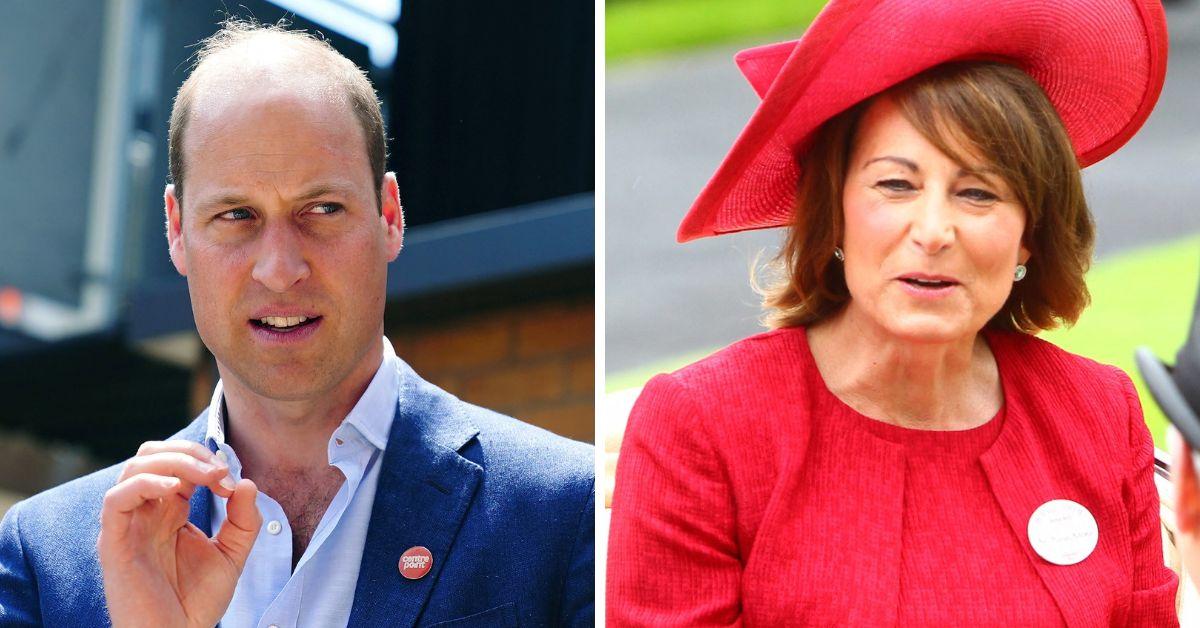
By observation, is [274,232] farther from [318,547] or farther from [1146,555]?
[1146,555]

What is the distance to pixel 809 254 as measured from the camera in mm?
2393

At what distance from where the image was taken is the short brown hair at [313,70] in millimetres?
2271

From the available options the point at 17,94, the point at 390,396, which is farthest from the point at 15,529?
the point at 17,94

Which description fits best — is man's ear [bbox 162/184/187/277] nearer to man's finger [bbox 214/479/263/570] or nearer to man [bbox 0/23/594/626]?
man [bbox 0/23/594/626]

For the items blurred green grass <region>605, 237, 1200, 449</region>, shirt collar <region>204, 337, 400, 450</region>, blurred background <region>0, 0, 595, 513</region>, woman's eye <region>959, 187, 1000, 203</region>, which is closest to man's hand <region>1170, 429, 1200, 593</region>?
woman's eye <region>959, 187, 1000, 203</region>

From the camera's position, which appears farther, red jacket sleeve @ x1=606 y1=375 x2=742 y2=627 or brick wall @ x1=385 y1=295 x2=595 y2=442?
brick wall @ x1=385 y1=295 x2=595 y2=442

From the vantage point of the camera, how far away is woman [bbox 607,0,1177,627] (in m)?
2.17

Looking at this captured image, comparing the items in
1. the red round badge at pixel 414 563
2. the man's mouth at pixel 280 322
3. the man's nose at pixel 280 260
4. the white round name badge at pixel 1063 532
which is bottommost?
the red round badge at pixel 414 563

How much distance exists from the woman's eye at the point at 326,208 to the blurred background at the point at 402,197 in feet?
0.57

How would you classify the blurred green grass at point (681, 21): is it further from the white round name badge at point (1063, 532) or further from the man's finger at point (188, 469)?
the man's finger at point (188, 469)

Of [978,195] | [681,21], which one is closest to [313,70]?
[978,195]

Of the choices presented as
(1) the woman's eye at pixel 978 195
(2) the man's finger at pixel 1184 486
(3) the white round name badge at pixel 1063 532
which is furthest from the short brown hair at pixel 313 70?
(2) the man's finger at pixel 1184 486

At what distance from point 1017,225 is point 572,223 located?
0.80 metres

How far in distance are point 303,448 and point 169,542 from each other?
0.26 metres
